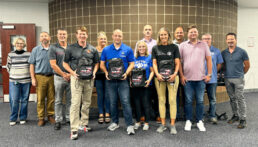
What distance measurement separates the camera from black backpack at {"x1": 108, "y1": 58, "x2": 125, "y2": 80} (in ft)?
8.61

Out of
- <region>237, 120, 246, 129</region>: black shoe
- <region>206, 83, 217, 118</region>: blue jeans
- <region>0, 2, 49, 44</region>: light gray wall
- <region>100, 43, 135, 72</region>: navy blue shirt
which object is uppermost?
<region>0, 2, 49, 44</region>: light gray wall

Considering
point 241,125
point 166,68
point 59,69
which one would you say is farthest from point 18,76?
point 241,125

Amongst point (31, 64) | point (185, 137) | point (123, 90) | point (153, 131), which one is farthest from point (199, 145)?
point (31, 64)

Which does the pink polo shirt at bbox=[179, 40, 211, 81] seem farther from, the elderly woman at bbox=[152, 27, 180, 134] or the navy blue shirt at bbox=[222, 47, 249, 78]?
the navy blue shirt at bbox=[222, 47, 249, 78]

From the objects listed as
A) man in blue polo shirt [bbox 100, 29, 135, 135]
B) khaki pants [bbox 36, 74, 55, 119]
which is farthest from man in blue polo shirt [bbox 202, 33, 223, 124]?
khaki pants [bbox 36, 74, 55, 119]

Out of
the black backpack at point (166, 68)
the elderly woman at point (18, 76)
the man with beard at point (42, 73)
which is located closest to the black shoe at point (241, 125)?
the black backpack at point (166, 68)

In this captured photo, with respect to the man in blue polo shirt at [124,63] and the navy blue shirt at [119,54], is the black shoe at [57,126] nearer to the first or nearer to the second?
the man in blue polo shirt at [124,63]

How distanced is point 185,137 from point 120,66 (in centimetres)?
127

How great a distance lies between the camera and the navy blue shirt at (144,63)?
2834mm

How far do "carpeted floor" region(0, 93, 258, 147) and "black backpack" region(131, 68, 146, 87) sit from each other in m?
0.68

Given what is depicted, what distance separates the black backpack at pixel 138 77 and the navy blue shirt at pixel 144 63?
105 mm

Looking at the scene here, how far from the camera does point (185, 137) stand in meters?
2.59

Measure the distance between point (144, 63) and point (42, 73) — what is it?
5.15 feet

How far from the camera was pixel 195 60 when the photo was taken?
109 inches
